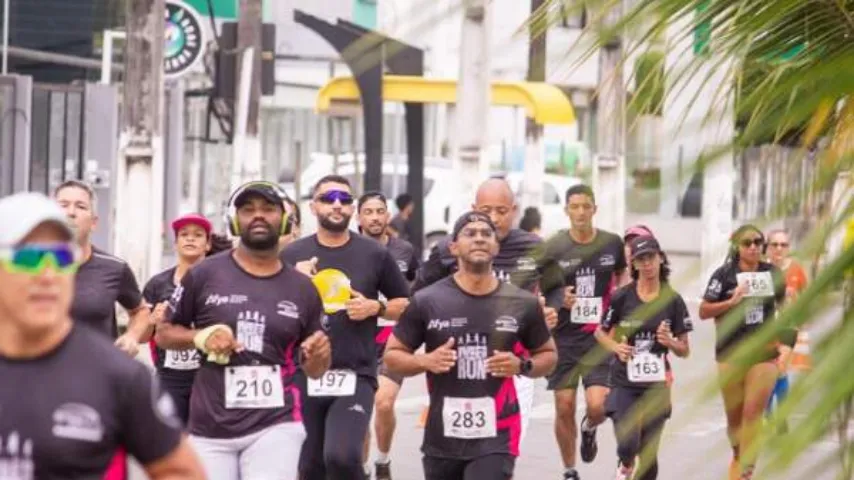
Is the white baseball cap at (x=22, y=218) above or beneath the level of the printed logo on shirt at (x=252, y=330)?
above

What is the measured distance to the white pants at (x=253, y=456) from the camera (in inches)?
328

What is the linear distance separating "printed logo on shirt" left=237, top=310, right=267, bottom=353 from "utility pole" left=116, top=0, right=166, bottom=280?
13.1 metres

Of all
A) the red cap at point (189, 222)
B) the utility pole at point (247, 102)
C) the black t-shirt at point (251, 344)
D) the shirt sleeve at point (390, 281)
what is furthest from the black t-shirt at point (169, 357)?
the utility pole at point (247, 102)

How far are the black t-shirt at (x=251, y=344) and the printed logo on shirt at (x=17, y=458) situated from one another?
4.72 metres

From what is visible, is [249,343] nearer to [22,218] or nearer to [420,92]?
[22,218]

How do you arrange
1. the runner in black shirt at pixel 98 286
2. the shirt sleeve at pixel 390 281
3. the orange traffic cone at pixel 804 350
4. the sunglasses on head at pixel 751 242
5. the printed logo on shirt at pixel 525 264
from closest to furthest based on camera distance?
the orange traffic cone at pixel 804 350
the sunglasses on head at pixel 751 242
the printed logo on shirt at pixel 525 264
the runner in black shirt at pixel 98 286
the shirt sleeve at pixel 390 281

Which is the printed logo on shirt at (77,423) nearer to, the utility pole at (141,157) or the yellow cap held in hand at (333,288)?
the yellow cap held in hand at (333,288)

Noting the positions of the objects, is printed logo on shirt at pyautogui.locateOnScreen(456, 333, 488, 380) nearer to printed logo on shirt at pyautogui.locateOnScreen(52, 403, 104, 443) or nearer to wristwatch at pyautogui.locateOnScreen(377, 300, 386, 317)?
wristwatch at pyautogui.locateOnScreen(377, 300, 386, 317)

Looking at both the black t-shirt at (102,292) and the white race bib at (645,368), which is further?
the white race bib at (645,368)

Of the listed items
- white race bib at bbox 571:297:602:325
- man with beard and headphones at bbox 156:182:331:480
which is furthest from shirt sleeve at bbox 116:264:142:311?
white race bib at bbox 571:297:602:325

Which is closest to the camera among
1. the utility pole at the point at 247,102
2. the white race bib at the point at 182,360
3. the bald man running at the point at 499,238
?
the white race bib at the point at 182,360

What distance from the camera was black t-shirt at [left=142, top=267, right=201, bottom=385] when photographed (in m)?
10.5

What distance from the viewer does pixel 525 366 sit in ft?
30.1

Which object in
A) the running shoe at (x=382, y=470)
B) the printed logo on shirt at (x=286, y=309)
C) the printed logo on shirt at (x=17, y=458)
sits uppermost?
the printed logo on shirt at (x=286, y=309)
